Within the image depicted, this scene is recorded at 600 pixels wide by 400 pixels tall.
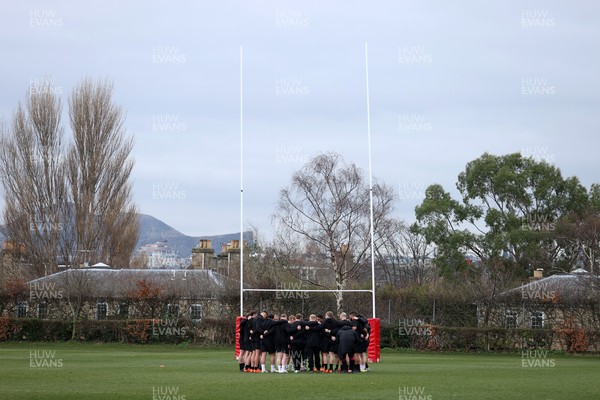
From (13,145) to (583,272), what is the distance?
3826 centimetres

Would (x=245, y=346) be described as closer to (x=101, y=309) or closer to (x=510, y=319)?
(x=510, y=319)

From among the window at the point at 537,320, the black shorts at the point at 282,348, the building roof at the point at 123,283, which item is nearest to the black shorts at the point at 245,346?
the black shorts at the point at 282,348

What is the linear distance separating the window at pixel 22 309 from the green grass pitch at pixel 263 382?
631 inches

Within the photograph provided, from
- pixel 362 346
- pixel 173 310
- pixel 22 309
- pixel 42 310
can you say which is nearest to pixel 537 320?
pixel 173 310

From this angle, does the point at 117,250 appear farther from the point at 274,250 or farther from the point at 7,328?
the point at 7,328

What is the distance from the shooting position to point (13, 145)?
60188mm

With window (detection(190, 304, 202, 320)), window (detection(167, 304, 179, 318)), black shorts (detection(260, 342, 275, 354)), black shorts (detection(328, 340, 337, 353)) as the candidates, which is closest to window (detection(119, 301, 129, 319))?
window (detection(167, 304, 179, 318))

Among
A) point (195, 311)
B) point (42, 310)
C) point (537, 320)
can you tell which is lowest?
point (537, 320)

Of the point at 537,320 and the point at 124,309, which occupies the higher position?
the point at 124,309

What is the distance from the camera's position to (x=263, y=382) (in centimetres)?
2091

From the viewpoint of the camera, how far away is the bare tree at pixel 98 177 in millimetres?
60438

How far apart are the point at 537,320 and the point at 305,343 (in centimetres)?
2067

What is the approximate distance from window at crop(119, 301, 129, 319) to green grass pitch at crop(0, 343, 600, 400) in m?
14.8

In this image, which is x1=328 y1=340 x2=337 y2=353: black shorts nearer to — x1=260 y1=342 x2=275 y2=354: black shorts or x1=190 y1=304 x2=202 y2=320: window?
x1=260 y1=342 x2=275 y2=354: black shorts
